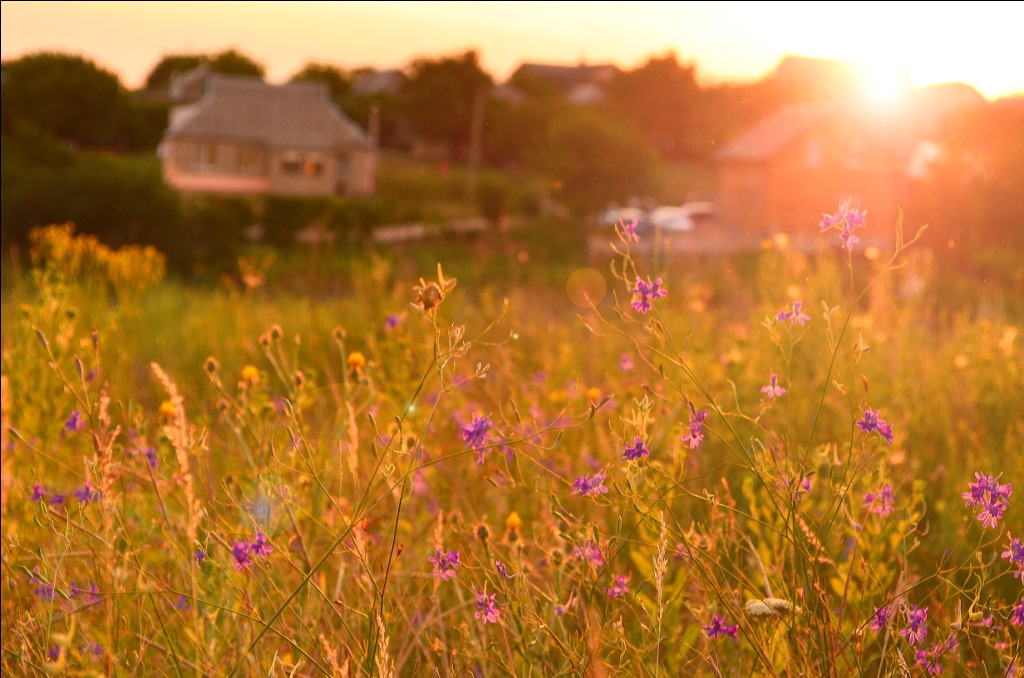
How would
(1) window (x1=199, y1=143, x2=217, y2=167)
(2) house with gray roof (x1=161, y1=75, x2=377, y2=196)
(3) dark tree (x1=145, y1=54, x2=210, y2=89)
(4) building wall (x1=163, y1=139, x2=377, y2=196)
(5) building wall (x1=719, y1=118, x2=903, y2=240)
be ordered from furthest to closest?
(2) house with gray roof (x1=161, y1=75, x2=377, y2=196) → (1) window (x1=199, y1=143, x2=217, y2=167) → (4) building wall (x1=163, y1=139, x2=377, y2=196) → (3) dark tree (x1=145, y1=54, x2=210, y2=89) → (5) building wall (x1=719, y1=118, x2=903, y2=240)

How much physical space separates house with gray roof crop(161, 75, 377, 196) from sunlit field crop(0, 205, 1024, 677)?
17.9 metres

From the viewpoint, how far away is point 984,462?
3.25 metres

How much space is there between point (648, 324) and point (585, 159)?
64.9ft

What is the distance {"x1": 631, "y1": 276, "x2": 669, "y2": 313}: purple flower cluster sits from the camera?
1.64 m

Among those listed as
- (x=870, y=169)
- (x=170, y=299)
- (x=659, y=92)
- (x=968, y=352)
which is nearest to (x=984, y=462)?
(x=968, y=352)

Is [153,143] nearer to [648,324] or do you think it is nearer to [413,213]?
[413,213]

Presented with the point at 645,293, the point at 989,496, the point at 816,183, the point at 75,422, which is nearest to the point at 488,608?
the point at 645,293

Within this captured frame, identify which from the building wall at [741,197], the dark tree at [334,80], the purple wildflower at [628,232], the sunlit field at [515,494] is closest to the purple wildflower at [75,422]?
the sunlit field at [515,494]

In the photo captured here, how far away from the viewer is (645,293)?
165 centimetres

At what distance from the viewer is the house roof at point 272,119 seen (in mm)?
25031

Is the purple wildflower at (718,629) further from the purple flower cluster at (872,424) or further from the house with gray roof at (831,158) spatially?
the house with gray roof at (831,158)

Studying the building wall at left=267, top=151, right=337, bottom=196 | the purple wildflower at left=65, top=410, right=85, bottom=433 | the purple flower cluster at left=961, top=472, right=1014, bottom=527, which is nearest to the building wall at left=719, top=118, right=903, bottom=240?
the purple flower cluster at left=961, top=472, right=1014, bottom=527

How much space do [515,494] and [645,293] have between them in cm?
155

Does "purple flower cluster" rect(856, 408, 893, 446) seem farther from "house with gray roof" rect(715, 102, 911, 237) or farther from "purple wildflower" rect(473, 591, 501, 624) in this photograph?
"purple wildflower" rect(473, 591, 501, 624)
